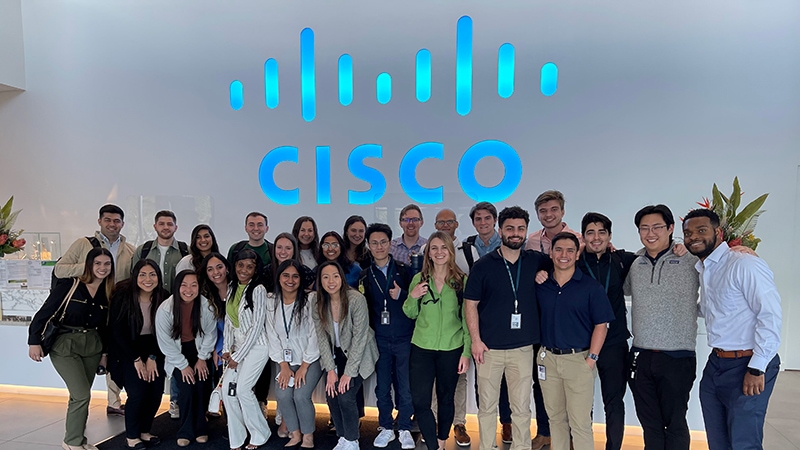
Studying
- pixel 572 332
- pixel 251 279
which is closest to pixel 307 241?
pixel 251 279

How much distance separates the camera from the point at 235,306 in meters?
3.09

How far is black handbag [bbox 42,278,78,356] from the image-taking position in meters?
2.91

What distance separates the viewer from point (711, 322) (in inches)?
92.1

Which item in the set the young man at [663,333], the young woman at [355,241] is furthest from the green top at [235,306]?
the young man at [663,333]

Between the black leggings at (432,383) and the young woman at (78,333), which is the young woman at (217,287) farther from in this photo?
the black leggings at (432,383)

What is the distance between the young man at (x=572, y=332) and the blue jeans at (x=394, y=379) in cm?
95

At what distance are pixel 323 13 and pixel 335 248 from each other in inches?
133

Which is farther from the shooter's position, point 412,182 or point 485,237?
point 412,182

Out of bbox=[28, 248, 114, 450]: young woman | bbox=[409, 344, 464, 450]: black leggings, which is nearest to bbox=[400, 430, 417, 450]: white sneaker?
bbox=[409, 344, 464, 450]: black leggings

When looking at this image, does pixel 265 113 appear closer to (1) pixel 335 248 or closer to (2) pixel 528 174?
(1) pixel 335 248

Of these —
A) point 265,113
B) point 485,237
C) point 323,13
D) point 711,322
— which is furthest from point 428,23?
point 711,322

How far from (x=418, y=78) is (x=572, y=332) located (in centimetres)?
354

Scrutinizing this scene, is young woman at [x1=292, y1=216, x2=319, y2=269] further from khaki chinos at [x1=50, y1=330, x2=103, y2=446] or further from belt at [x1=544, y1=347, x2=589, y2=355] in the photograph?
belt at [x1=544, y1=347, x2=589, y2=355]

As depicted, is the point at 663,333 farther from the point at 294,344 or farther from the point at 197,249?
→ the point at 197,249
